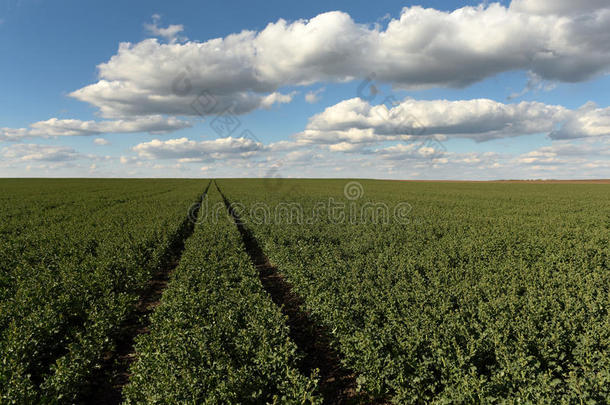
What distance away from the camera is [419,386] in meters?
6.00

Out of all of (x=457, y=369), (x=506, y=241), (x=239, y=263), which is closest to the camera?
(x=457, y=369)

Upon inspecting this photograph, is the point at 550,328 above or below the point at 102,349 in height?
above

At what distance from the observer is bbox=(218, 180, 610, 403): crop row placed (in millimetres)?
5723

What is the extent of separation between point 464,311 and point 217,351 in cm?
629

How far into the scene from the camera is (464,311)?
8305 mm

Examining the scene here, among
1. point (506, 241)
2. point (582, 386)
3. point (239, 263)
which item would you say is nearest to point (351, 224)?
point (506, 241)

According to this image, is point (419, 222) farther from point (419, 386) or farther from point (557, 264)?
point (419, 386)

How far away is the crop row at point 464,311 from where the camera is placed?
572 cm

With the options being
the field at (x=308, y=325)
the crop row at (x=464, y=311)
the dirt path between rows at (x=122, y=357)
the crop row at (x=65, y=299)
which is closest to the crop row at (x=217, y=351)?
the field at (x=308, y=325)

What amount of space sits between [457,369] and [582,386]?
1.97 m

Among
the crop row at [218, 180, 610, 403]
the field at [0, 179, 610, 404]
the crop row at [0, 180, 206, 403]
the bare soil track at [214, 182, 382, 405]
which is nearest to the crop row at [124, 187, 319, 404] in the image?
the field at [0, 179, 610, 404]

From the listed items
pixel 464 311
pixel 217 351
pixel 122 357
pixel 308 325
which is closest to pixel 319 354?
pixel 308 325

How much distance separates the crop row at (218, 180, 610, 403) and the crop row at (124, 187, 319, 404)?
1.60 metres

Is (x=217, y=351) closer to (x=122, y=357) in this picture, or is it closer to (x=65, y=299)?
(x=122, y=357)
